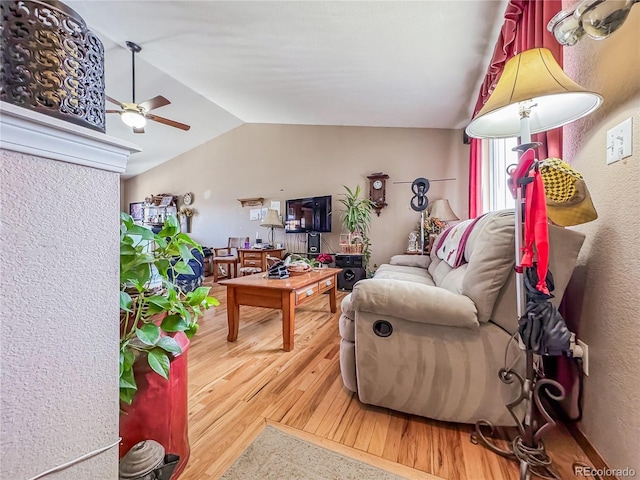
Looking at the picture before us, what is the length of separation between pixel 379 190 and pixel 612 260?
3287mm

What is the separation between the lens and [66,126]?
45cm

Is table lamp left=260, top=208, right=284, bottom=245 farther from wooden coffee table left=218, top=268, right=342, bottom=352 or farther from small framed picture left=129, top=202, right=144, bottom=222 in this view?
small framed picture left=129, top=202, right=144, bottom=222

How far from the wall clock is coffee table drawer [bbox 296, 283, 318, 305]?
2.25 metres

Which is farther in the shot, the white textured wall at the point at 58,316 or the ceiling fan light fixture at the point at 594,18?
the ceiling fan light fixture at the point at 594,18

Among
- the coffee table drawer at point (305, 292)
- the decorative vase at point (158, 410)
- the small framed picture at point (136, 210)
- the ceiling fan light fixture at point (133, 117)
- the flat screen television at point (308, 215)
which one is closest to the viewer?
the decorative vase at point (158, 410)

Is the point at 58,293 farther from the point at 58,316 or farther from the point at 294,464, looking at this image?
the point at 294,464

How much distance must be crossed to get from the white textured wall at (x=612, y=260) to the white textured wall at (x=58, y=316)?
141 cm

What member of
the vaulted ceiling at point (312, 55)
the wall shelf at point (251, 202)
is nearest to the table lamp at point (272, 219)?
the wall shelf at point (251, 202)

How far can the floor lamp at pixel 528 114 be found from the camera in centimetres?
83

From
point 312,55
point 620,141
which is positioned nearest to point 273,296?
point 620,141

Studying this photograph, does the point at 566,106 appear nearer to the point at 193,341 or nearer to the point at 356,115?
the point at 193,341

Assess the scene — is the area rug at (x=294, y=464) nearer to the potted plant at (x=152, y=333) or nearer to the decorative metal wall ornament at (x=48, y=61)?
the potted plant at (x=152, y=333)

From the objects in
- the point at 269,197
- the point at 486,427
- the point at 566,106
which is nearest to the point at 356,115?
the point at 269,197

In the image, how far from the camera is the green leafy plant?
2.29 feet
